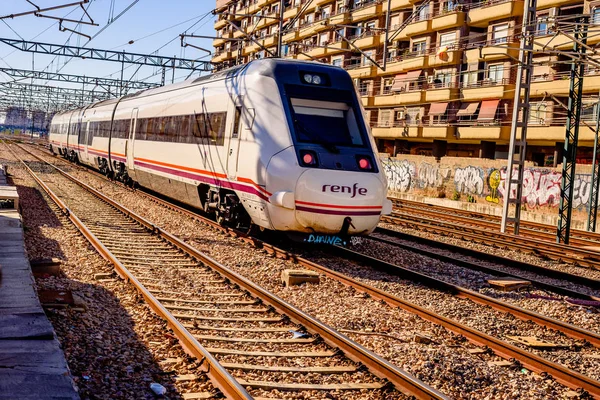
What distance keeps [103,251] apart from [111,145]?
Answer: 1579 cm

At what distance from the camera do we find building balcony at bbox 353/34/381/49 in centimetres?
4781

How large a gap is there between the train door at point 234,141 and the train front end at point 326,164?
1368mm

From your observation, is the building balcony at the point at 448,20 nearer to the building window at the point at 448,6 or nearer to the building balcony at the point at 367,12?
the building window at the point at 448,6

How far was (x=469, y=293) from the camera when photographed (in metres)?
9.41

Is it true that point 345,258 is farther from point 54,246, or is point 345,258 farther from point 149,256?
point 54,246

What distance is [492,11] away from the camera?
36.7m

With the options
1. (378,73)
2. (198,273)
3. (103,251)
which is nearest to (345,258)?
(198,273)

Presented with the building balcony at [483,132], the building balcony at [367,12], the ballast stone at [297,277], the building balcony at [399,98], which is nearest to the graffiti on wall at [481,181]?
the building balcony at [483,132]

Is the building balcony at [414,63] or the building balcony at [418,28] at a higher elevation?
the building balcony at [418,28]

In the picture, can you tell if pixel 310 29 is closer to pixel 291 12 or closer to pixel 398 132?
pixel 291 12

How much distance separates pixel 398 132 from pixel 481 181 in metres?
12.5

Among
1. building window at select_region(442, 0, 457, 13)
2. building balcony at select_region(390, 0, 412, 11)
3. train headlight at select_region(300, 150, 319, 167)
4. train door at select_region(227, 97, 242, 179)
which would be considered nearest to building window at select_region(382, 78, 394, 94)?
building balcony at select_region(390, 0, 412, 11)

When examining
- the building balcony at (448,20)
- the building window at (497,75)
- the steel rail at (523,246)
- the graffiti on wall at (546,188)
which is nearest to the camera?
the steel rail at (523,246)

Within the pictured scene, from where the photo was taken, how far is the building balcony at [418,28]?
4200 cm
